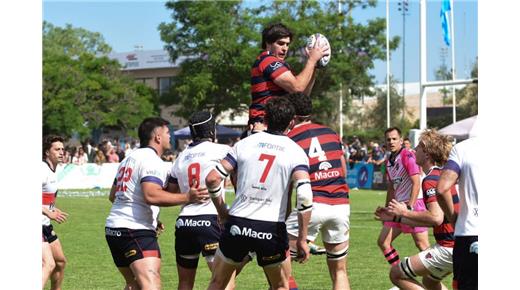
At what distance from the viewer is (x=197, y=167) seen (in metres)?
9.52

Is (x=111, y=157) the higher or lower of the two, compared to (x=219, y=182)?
lower

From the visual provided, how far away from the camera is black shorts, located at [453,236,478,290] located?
23.2 ft

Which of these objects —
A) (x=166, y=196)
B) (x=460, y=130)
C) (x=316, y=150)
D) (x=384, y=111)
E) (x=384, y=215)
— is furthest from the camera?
(x=384, y=111)

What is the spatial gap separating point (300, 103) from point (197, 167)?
1.23 meters

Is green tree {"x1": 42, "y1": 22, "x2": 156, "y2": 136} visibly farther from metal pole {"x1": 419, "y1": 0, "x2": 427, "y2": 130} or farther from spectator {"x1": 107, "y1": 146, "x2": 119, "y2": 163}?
metal pole {"x1": 419, "y1": 0, "x2": 427, "y2": 130}

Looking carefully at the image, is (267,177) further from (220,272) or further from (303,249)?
(220,272)

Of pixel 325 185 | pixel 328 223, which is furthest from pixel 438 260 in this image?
pixel 325 185

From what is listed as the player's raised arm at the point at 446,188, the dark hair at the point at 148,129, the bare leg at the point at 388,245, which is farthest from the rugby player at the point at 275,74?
the bare leg at the point at 388,245

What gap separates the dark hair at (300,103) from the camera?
9.32 metres

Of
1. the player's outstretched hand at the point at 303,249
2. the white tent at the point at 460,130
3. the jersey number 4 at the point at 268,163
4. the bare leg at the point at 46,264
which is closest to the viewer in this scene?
the jersey number 4 at the point at 268,163

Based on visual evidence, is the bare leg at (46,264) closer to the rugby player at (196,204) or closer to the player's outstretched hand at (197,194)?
the rugby player at (196,204)

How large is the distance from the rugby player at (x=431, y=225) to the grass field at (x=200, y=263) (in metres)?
2.19
